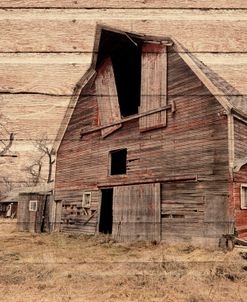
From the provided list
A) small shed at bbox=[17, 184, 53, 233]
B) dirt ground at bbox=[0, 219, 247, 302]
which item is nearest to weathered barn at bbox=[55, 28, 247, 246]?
small shed at bbox=[17, 184, 53, 233]

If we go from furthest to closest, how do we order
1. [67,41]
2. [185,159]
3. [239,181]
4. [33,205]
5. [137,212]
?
[33,205]
[137,212]
[185,159]
[239,181]
[67,41]

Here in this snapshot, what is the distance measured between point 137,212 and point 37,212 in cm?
762

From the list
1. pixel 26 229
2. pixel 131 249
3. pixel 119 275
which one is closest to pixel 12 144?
pixel 119 275

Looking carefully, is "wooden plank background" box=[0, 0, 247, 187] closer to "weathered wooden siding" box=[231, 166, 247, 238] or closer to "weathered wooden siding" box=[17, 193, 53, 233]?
"weathered wooden siding" box=[231, 166, 247, 238]

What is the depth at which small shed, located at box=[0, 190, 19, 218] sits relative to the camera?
131 ft

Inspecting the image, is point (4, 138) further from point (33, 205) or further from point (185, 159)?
point (33, 205)

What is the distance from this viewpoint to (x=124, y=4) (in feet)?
7.06

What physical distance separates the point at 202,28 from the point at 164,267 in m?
4.58

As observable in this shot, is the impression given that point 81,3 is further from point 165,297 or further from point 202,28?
point 165,297

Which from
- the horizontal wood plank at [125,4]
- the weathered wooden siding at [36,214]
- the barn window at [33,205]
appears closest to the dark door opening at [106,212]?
the weathered wooden siding at [36,214]

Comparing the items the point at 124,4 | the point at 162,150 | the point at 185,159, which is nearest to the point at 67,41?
the point at 124,4

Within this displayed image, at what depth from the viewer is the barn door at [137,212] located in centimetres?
1186

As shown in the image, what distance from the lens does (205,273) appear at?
5.45 metres

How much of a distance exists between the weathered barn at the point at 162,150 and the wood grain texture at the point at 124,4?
6.15m
